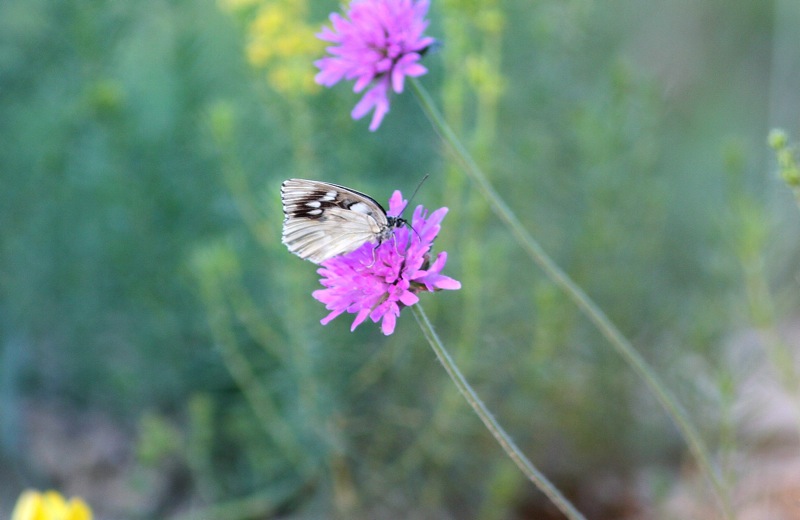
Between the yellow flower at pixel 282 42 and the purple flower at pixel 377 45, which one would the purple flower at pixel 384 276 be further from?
the yellow flower at pixel 282 42

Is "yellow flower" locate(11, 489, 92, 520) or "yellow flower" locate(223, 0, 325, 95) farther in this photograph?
"yellow flower" locate(223, 0, 325, 95)

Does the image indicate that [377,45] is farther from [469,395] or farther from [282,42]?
[282,42]

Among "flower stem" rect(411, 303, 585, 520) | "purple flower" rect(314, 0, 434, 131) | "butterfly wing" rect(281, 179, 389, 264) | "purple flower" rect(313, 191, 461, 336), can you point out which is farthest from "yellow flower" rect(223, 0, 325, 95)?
"flower stem" rect(411, 303, 585, 520)

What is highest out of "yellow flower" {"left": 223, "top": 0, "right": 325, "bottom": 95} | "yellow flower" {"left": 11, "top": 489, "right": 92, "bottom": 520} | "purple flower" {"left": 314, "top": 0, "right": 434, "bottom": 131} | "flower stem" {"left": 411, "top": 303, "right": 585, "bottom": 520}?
"yellow flower" {"left": 223, "top": 0, "right": 325, "bottom": 95}

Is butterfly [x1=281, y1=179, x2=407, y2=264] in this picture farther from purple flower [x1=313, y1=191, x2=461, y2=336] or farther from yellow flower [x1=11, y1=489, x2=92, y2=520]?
yellow flower [x1=11, y1=489, x2=92, y2=520]

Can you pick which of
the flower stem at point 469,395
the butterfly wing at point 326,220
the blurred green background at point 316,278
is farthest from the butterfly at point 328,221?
the blurred green background at point 316,278

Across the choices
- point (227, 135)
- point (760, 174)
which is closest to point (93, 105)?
point (227, 135)
